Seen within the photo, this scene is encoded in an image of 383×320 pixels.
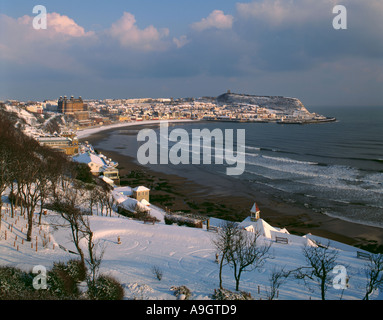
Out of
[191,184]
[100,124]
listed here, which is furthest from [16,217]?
[100,124]

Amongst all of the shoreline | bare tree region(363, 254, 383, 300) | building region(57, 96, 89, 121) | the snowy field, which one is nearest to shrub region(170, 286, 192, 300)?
the snowy field

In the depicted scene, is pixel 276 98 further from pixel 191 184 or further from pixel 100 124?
pixel 191 184

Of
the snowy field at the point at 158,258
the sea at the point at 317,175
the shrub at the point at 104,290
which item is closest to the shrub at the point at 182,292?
the snowy field at the point at 158,258

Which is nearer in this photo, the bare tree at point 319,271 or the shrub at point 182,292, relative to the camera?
the shrub at point 182,292

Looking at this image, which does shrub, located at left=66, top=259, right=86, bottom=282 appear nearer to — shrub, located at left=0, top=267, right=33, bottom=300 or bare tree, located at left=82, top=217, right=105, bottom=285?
bare tree, located at left=82, top=217, right=105, bottom=285

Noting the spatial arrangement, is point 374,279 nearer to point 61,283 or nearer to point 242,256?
point 242,256

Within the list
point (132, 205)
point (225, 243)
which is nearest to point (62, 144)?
point (132, 205)

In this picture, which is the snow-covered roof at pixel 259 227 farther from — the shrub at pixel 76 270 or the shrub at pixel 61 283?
the shrub at pixel 61 283
